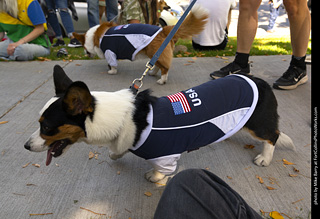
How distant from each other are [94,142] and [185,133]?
28.9 inches

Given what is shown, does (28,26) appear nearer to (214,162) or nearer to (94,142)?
(94,142)

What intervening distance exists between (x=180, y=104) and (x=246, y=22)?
2544 mm

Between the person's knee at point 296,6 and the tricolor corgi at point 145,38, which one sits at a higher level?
the person's knee at point 296,6

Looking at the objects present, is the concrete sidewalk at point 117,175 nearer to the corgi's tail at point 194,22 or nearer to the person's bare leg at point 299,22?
the person's bare leg at point 299,22

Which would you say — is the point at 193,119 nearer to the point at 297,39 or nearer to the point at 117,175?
the point at 117,175

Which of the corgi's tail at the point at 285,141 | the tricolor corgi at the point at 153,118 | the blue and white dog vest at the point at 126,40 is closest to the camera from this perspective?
the tricolor corgi at the point at 153,118

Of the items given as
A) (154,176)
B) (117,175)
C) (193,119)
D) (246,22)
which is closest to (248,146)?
(193,119)

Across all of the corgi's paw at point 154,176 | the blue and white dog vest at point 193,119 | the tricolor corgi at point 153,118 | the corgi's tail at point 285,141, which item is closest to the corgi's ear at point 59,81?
the tricolor corgi at point 153,118

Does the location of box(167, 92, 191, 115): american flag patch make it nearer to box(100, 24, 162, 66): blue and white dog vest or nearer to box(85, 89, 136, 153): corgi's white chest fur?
box(85, 89, 136, 153): corgi's white chest fur

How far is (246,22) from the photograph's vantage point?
3.95m

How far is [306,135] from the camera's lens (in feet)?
9.55

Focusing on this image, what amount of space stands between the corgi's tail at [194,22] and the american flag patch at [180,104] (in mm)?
2338

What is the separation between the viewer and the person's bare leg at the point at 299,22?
3654 millimetres

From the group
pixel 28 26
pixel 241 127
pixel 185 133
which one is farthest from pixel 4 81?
pixel 241 127
